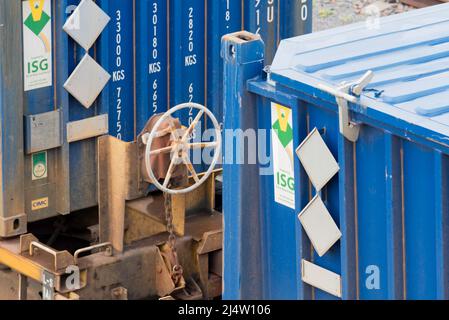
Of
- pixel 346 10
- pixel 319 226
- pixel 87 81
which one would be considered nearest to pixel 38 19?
pixel 87 81

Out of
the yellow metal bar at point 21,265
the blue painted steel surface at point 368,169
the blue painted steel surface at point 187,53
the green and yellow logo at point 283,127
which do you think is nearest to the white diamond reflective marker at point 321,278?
the blue painted steel surface at point 368,169

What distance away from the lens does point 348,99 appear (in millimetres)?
5055

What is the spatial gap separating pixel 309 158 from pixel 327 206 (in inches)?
8.1

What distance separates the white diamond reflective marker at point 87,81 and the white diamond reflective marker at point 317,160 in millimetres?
2209

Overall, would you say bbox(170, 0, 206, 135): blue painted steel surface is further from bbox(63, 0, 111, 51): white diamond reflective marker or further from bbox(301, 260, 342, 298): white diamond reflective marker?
bbox(301, 260, 342, 298): white diamond reflective marker

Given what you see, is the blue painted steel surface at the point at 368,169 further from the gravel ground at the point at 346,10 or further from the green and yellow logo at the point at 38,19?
the gravel ground at the point at 346,10

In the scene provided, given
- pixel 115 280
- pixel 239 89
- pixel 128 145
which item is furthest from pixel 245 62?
pixel 115 280

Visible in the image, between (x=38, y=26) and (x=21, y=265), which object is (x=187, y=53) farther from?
(x=21, y=265)

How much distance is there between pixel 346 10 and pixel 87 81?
6.62 meters

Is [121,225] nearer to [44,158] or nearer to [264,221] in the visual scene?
[44,158]

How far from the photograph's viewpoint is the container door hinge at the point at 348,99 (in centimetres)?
507

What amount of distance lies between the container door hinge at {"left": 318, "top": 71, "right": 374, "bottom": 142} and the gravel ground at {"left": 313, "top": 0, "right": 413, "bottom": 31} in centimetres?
797

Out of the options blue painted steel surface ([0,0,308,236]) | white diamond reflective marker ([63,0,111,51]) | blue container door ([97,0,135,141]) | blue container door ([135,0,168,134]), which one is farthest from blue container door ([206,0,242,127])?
white diamond reflective marker ([63,0,111,51])

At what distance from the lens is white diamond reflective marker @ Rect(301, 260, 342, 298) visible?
17.5ft
